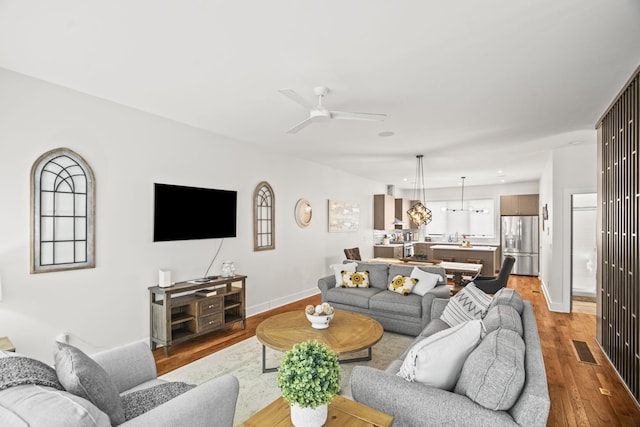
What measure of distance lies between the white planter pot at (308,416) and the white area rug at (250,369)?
1265 mm

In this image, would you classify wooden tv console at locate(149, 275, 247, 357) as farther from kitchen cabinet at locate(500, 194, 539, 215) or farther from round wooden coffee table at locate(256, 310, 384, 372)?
kitchen cabinet at locate(500, 194, 539, 215)

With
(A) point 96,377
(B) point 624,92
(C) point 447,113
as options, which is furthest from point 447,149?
(A) point 96,377

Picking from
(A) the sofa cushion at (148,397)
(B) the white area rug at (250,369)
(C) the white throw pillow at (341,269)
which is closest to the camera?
(A) the sofa cushion at (148,397)

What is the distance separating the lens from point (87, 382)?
1.39 m

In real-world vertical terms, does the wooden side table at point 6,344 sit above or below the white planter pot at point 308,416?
below

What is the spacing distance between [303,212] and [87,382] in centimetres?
488

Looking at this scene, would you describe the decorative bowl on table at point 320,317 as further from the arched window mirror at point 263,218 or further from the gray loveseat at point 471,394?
the arched window mirror at point 263,218

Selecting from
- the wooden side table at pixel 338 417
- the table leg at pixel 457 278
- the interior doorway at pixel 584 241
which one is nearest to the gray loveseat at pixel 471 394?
the wooden side table at pixel 338 417

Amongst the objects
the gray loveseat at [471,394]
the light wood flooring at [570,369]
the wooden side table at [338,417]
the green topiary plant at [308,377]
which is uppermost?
the green topiary plant at [308,377]

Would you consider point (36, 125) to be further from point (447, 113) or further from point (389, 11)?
point (447, 113)

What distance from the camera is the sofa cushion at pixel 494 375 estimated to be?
1.47m

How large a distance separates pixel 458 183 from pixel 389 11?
867cm

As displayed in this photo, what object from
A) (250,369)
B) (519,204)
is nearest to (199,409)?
(250,369)

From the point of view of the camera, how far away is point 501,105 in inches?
138
